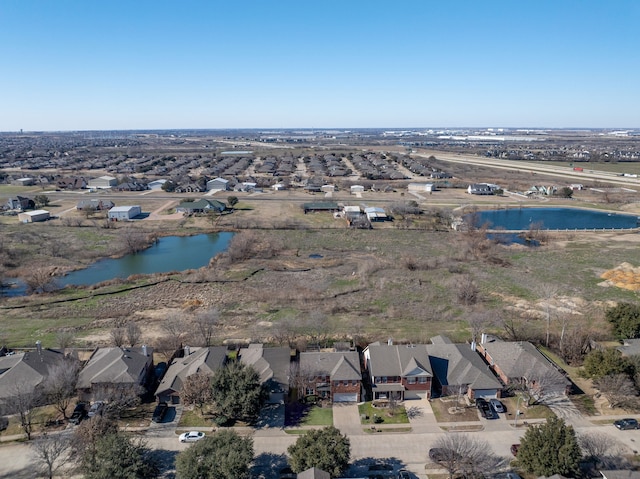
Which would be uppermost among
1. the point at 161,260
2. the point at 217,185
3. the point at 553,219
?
the point at 217,185

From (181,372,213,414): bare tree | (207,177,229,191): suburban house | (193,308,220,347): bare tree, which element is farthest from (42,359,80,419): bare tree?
(207,177,229,191): suburban house

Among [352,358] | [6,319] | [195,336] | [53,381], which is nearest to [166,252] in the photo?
[6,319]

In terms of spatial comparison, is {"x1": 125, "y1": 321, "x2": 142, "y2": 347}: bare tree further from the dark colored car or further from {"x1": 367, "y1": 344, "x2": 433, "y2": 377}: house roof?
{"x1": 367, "y1": 344, "x2": 433, "y2": 377}: house roof

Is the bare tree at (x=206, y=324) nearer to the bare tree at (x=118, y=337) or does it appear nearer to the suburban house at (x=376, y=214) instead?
the bare tree at (x=118, y=337)

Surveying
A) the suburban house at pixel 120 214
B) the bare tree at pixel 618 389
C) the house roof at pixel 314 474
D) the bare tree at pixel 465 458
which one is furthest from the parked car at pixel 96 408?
the suburban house at pixel 120 214

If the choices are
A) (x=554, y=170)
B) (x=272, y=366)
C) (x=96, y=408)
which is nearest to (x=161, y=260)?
(x=96, y=408)

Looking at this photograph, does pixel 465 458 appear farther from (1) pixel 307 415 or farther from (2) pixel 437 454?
(1) pixel 307 415
